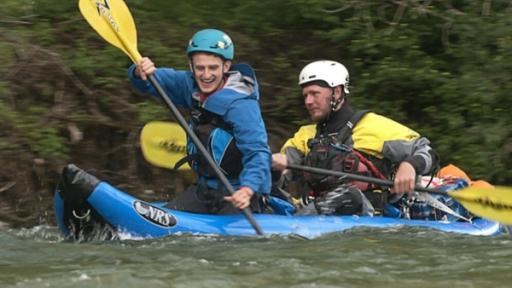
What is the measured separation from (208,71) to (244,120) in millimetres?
410

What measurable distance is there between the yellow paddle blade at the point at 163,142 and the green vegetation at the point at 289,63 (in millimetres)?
621

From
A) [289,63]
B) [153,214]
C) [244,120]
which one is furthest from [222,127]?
[289,63]

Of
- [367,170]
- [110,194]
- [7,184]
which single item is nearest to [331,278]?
[110,194]

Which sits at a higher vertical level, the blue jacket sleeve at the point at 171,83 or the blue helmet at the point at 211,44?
the blue helmet at the point at 211,44

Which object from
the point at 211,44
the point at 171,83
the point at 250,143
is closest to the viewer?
the point at 250,143

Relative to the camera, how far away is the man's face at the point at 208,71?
6766 mm

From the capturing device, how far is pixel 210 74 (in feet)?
22.2

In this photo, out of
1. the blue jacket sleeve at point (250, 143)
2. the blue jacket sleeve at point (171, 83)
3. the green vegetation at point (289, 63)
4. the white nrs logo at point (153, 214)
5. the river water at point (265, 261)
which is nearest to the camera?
the river water at point (265, 261)

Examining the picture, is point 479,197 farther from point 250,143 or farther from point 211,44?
point 211,44

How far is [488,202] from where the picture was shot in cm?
717

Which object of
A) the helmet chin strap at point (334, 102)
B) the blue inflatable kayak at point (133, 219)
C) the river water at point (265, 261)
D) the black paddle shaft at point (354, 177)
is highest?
the helmet chin strap at point (334, 102)

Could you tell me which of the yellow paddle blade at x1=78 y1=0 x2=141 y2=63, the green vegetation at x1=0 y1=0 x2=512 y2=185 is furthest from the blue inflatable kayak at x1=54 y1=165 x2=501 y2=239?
the green vegetation at x1=0 y1=0 x2=512 y2=185

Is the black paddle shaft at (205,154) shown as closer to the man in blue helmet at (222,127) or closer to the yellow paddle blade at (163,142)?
the man in blue helmet at (222,127)

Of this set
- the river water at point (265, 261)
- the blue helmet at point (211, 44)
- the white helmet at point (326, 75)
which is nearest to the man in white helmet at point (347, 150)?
the white helmet at point (326, 75)
